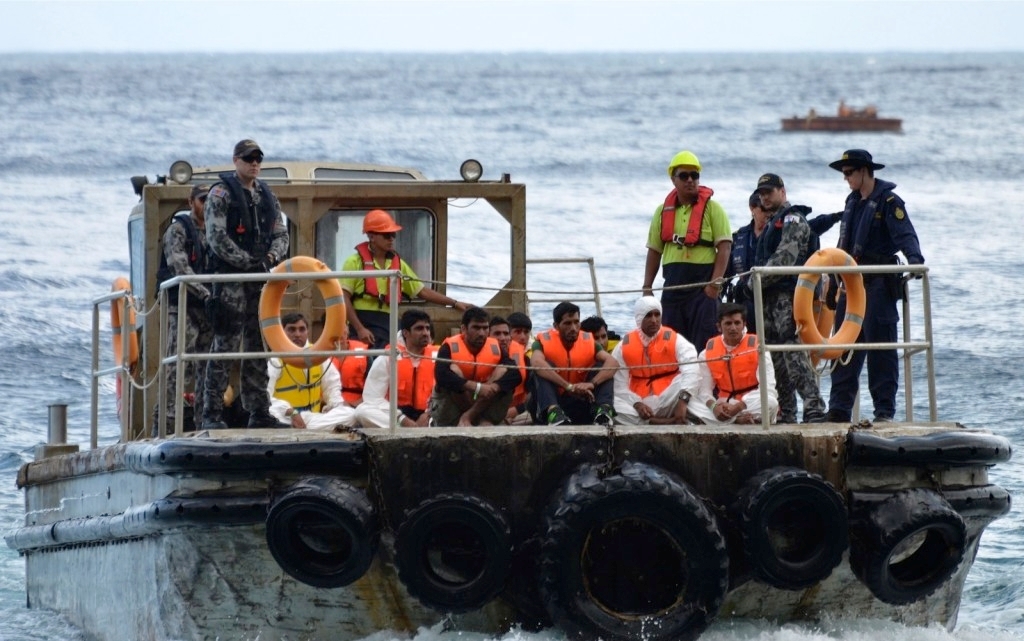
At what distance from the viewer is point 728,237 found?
1041 centimetres

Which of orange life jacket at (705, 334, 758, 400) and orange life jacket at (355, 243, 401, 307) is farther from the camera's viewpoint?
orange life jacket at (355, 243, 401, 307)

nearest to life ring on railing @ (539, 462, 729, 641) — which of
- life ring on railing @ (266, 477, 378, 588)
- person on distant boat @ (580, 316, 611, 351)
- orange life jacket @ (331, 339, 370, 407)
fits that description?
life ring on railing @ (266, 477, 378, 588)

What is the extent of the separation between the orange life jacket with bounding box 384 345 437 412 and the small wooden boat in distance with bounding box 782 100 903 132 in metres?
51.9

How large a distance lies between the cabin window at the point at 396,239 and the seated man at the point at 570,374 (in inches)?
84.4

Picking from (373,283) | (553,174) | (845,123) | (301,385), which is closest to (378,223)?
(373,283)

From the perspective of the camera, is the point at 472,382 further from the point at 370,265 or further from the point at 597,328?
the point at 370,265

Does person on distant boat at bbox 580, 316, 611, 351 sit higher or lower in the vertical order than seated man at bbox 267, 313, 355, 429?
higher

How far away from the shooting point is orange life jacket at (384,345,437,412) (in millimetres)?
9625

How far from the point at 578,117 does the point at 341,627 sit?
57072 mm

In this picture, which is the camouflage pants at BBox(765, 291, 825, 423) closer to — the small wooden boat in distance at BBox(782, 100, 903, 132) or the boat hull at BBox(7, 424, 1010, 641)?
the boat hull at BBox(7, 424, 1010, 641)

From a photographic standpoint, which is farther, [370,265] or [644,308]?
[370,265]

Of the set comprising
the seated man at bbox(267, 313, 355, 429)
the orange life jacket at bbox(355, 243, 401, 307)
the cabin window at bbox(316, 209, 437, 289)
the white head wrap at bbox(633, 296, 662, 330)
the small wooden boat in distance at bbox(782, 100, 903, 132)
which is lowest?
the seated man at bbox(267, 313, 355, 429)

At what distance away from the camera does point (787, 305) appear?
9.55 meters

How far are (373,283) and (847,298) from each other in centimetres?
323
